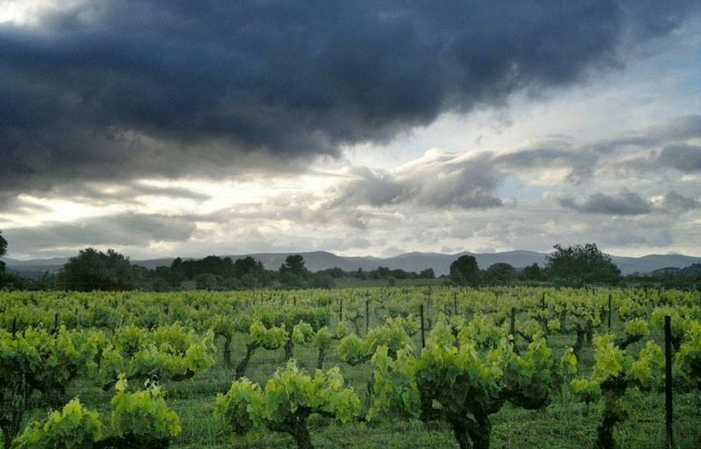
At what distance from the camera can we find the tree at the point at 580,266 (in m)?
86.2

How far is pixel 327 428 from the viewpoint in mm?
11438

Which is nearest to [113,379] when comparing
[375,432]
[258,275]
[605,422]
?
[375,432]

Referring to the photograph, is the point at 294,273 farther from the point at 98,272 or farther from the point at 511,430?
the point at 511,430

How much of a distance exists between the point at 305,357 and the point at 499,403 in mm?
14013

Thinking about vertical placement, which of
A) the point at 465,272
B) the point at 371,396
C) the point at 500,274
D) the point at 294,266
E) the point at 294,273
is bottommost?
the point at 371,396

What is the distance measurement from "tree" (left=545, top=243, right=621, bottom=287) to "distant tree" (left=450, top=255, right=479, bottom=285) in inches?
497

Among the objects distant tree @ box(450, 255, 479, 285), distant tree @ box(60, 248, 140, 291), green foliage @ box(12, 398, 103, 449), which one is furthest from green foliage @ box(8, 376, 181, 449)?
distant tree @ box(450, 255, 479, 285)

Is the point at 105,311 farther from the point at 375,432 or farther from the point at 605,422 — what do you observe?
the point at 605,422

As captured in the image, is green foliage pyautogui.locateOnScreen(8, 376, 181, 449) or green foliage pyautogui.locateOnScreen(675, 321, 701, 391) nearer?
green foliage pyautogui.locateOnScreen(8, 376, 181, 449)

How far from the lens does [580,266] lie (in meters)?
90.0

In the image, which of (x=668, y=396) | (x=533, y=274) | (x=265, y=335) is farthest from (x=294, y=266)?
(x=668, y=396)

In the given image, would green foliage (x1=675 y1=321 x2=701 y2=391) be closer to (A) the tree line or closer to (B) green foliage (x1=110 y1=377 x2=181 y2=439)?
(B) green foliage (x1=110 y1=377 x2=181 y2=439)

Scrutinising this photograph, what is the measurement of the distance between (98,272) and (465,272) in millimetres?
56732

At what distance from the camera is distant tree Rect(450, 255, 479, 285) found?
278 ft
